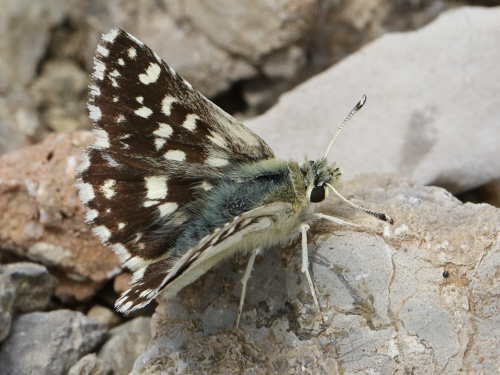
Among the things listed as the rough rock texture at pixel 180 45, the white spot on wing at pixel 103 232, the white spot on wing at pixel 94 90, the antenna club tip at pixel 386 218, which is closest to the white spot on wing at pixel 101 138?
the white spot on wing at pixel 94 90

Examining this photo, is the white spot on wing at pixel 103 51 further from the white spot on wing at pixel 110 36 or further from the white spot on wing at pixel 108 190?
the white spot on wing at pixel 108 190

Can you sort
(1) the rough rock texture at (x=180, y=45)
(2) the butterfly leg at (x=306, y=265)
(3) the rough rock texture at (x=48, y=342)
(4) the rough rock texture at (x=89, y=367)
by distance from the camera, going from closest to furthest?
(2) the butterfly leg at (x=306, y=265) → (4) the rough rock texture at (x=89, y=367) → (3) the rough rock texture at (x=48, y=342) → (1) the rough rock texture at (x=180, y=45)

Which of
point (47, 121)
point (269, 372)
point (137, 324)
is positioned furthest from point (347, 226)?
point (47, 121)

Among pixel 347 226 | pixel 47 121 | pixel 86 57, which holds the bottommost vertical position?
pixel 347 226

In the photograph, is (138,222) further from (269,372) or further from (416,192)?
(416,192)

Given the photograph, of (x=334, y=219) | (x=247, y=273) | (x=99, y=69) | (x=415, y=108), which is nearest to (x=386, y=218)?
(x=334, y=219)

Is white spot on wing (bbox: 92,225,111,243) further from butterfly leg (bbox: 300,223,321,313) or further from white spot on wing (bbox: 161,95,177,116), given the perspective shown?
butterfly leg (bbox: 300,223,321,313)

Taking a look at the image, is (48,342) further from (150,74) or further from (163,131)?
(150,74)
